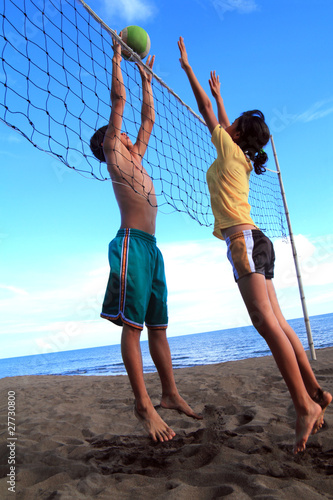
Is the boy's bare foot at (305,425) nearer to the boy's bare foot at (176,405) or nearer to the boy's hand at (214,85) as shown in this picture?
the boy's bare foot at (176,405)

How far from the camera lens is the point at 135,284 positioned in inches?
87.9

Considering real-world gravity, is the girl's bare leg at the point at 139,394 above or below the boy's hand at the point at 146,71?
below

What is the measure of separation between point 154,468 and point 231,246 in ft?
4.00

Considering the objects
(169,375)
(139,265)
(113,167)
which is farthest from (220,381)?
(113,167)

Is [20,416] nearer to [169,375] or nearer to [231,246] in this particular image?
[169,375]

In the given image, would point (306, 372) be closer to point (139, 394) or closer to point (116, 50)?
point (139, 394)

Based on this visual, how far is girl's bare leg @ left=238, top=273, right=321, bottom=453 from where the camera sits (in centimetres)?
169

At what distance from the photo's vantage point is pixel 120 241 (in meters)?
2.35

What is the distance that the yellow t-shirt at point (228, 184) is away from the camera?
6.71 ft

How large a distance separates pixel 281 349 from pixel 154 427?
91cm

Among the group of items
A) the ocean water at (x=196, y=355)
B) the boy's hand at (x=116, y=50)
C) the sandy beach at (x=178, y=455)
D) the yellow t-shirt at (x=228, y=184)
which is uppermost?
the boy's hand at (x=116, y=50)

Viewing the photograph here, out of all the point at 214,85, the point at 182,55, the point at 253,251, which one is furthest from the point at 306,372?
the point at 182,55

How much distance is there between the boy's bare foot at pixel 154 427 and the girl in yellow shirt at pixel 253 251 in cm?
75

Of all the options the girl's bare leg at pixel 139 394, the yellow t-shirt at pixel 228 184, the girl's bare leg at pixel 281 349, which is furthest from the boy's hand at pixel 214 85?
the girl's bare leg at pixel 139 394
